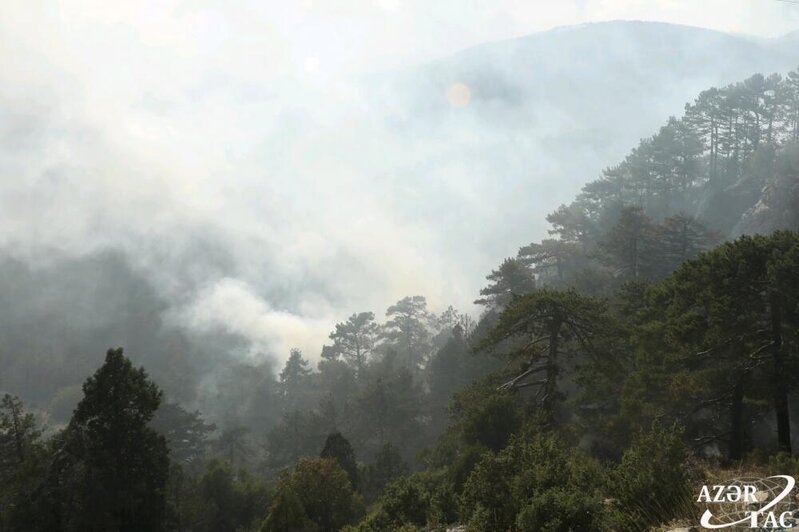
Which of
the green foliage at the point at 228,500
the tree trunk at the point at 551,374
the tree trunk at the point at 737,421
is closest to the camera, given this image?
the tree trunk at the point at 737,421

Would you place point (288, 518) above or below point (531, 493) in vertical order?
below

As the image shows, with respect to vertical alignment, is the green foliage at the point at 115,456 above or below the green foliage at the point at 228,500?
above

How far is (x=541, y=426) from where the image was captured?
81.1 ft

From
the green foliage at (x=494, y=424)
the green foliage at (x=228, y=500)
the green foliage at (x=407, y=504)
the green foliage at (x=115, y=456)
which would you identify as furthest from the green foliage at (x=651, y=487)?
the green foliage at (x=228, y=500)

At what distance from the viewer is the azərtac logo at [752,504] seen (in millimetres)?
8484

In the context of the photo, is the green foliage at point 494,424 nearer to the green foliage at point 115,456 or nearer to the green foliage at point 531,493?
the green foliage at point 115,456

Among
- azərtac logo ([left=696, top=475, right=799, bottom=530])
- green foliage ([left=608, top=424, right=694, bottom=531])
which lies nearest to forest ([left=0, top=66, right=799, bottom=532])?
green foliage ([left=608, top=424, right=694, bottom=531])

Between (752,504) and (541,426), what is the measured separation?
15.9m

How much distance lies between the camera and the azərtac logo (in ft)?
27.8

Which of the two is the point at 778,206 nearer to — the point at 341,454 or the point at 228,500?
the point at 341,454

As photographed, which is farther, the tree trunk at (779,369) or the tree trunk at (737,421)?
the tree trunk at (737,421)

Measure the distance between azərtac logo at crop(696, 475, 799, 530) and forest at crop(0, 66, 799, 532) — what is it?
566 mm

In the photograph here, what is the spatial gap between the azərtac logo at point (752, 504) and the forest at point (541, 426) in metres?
0.57

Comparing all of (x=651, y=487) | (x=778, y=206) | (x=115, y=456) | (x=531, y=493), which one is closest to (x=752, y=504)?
(x=651, y=487)
